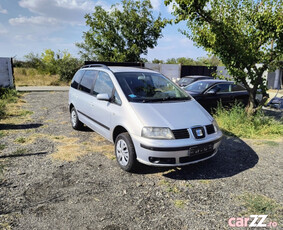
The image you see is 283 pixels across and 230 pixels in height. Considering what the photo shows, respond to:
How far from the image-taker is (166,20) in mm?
6309

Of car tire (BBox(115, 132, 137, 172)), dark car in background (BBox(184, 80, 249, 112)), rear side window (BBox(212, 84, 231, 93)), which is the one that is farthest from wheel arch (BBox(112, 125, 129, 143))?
rear side window (BBox(212, 84, 231, 93))

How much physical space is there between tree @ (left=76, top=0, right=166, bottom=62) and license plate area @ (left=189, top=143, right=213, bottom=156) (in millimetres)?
17961

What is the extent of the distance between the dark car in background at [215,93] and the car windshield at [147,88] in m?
2.89

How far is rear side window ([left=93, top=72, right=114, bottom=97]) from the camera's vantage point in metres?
4.19

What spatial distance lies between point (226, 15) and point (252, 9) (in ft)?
2.14

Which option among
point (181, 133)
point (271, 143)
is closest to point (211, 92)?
point (271, 143)

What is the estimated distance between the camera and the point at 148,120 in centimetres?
333

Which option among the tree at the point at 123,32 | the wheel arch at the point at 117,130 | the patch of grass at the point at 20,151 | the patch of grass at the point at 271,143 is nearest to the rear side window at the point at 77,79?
the patch of grass at the point at 20,151

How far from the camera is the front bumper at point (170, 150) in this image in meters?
3.16

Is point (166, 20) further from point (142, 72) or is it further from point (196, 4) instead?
point (142, 72)

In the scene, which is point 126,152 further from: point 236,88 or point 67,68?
point 67,68

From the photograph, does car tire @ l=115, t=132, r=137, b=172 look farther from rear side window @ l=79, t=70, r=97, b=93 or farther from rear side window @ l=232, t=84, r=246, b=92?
rear side window @ l=232, t=84, r=246, b=92

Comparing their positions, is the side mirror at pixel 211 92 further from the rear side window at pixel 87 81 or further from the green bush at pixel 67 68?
the green bush at pixel 67 68

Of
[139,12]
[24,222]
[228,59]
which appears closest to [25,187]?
[24,222]
